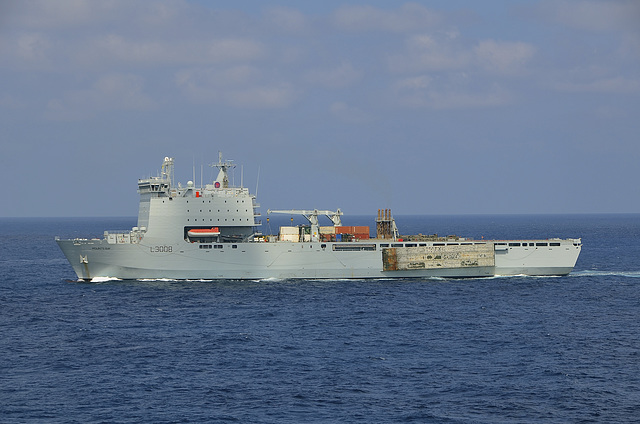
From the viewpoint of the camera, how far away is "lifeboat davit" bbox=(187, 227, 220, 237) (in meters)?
55.4

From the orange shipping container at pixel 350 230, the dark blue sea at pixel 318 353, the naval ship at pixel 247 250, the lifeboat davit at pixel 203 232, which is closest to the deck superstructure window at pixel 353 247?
the naval ship at pixel 247 250

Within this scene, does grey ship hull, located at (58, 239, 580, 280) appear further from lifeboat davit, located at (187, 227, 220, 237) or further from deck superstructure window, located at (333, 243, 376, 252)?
lifeboat davit, located at (187, 227, 220, 237)

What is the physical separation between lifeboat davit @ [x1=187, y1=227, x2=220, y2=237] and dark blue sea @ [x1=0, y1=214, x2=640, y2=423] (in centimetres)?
369

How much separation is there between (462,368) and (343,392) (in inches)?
242

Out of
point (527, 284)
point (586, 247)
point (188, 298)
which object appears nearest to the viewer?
point (188, 298)

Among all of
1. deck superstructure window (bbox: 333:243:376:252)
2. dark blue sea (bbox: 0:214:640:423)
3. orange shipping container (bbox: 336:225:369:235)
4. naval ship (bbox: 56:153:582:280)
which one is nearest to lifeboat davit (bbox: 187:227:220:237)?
naval ship (bbox: 56:153:582:280)

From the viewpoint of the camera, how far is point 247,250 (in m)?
55.6

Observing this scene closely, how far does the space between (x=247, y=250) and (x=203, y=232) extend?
3636 millimetres

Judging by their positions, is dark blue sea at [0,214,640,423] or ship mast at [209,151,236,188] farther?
ship mast at [209,151,236,188]

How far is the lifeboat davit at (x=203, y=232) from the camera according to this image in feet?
182

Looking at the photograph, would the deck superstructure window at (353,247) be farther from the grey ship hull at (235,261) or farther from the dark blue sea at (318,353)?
the dark blue sea at (318,353)

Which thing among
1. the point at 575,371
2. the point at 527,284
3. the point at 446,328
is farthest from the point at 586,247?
the point at 575,371

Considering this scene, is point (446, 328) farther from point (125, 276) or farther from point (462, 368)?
Result: point (125, 276)

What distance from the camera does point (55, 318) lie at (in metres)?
42.8
